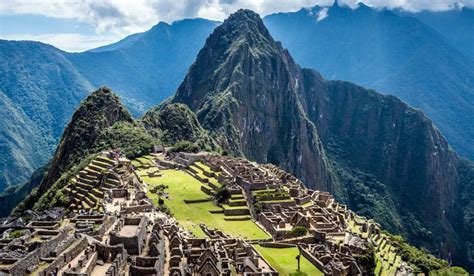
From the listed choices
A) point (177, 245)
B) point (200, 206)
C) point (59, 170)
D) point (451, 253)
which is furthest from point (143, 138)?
point (451, 253)

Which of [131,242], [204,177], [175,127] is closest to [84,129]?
[175,127]

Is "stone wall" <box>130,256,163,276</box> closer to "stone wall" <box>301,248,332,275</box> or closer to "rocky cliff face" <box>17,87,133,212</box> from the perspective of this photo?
"stone wall" <box>301,248,332,275</box>

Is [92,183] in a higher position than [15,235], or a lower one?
lower

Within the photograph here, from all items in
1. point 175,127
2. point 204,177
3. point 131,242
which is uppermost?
point 131,242

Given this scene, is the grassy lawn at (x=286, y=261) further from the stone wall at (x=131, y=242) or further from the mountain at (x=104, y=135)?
the mountain at (x=104, y=135)

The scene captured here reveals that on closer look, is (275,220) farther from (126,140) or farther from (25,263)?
(126,140)

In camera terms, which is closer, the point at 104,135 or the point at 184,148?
the point at 184,148
